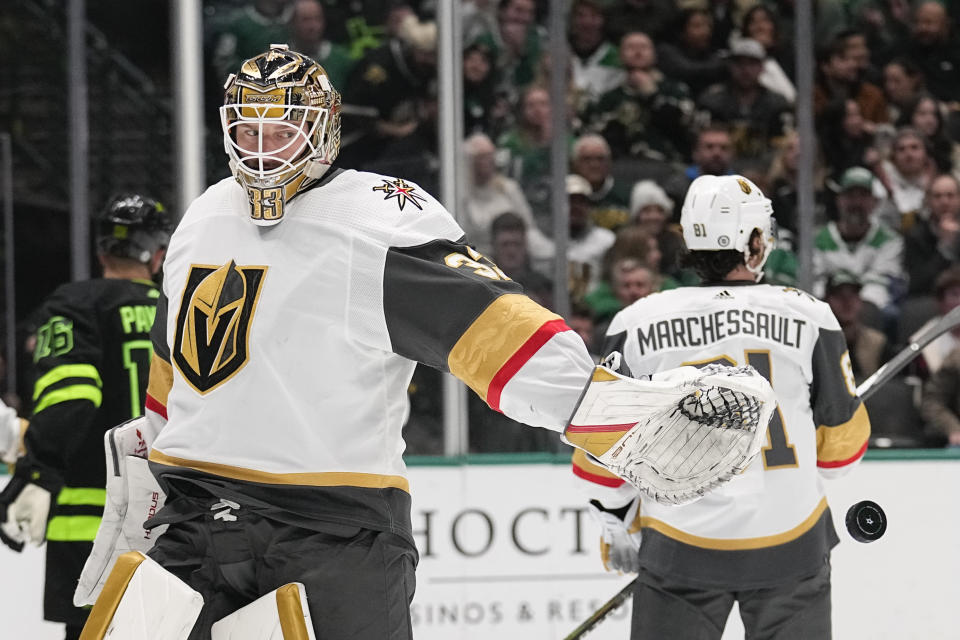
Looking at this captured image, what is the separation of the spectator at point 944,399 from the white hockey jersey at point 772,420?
1.65m

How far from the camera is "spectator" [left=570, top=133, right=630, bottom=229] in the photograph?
4.64 metres

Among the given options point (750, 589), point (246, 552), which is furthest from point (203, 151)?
point (246, 552)

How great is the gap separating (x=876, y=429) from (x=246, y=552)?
2.68 m

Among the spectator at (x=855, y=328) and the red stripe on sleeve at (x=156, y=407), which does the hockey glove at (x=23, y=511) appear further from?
the spectator at (x=855, y=328)

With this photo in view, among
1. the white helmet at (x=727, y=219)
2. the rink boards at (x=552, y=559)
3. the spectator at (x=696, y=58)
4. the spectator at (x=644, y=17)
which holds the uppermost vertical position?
the spectator at (x=644, y=17)

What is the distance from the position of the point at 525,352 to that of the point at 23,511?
173cm

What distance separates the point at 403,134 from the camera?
433cm

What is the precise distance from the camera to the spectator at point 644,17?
16.4 feet

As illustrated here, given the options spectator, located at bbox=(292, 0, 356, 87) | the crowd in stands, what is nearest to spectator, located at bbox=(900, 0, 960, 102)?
the crowd in stands

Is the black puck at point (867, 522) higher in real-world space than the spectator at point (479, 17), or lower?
Result: lower

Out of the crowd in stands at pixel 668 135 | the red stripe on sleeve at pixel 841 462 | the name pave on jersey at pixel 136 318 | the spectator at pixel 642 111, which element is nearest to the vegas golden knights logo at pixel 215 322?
the name pave on jersey at pixel 136 318

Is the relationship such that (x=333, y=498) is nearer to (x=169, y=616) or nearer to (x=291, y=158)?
(x=169, y=616)

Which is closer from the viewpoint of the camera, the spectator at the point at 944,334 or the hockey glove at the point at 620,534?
the hockey glove at the point at 620,534

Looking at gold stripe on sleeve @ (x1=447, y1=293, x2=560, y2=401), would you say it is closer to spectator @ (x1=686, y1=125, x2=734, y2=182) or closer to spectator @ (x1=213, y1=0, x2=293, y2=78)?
spectator @ (x1=213, y1=0, x2=293, y2=78)
